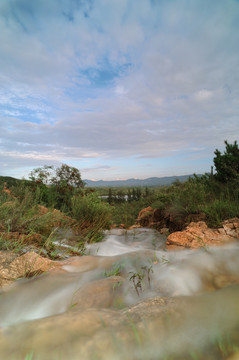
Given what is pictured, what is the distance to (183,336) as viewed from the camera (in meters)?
1.38

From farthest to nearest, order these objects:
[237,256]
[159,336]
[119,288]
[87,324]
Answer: [237,256]
[119,288]
[87,324]
[159,336]

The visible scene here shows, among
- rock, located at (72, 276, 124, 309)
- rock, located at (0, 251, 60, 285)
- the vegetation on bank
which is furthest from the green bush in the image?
rock, located at (72, 276, 124, 309)

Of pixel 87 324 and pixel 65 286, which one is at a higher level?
pixel 87 324

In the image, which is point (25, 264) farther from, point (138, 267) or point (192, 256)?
point (192, 256)

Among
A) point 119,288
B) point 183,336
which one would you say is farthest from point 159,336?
point 119,288

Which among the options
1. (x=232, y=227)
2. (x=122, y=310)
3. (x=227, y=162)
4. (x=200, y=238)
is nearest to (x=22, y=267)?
(x=122, y=310)

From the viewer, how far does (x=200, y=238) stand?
3.89 metres

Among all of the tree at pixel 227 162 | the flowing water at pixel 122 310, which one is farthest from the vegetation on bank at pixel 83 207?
the flowing water at pixel 122 310

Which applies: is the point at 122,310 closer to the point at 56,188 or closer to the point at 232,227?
the point at 232,227

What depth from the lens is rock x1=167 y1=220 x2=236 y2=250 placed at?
12.6ft

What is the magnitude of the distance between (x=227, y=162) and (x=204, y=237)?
5.36 meters

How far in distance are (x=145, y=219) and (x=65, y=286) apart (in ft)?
20.3

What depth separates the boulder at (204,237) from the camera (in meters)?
3.84

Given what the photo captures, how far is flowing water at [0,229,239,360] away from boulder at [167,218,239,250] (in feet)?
1.90
